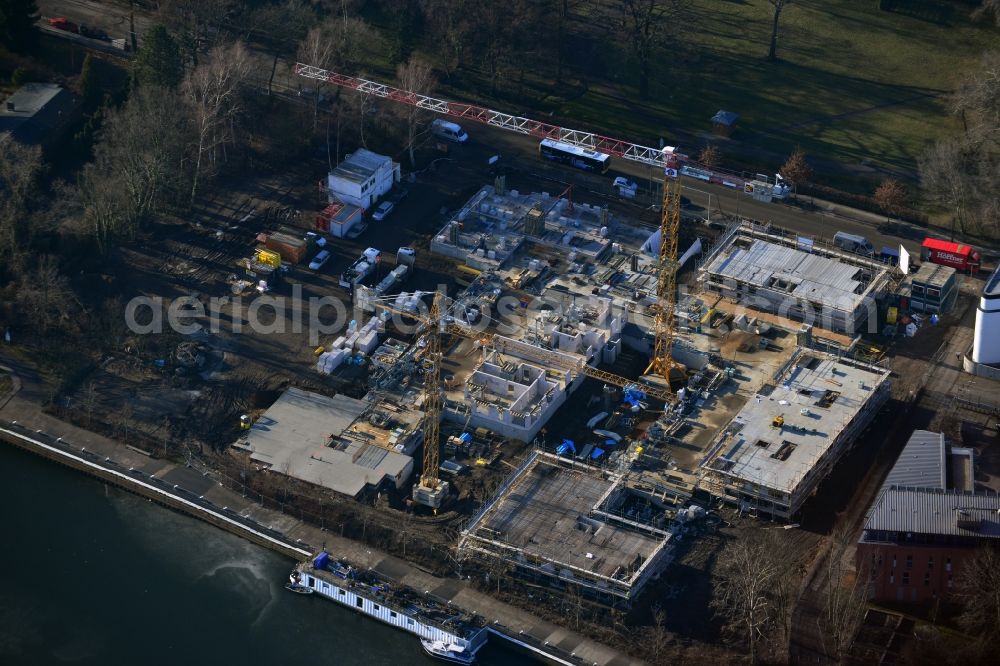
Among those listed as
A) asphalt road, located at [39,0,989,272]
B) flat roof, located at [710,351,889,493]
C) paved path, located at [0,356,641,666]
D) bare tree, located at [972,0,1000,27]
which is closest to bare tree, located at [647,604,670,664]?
paved path, located at [0,356,641,666]

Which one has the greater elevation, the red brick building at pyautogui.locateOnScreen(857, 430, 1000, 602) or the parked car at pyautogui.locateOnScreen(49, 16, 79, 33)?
the parked car at pyautogui.locateOnScreen(49, 16, 79, 33)

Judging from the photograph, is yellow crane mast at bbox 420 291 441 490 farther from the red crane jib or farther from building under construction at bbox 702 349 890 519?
the red crane jib

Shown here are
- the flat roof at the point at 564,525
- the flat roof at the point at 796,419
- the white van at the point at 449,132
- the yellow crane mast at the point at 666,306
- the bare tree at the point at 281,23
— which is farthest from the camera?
the bare tree at the point at 281,23

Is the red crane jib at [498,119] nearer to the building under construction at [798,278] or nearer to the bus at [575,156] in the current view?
the bus at [575,156]

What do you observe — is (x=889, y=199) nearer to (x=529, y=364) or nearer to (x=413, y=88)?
(x=529, y=364)

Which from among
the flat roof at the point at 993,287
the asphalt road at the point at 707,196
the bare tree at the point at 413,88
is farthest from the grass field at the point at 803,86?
the flat roof at the point at 993,287

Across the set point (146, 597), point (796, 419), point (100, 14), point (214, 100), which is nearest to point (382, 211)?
point (214, 100)
